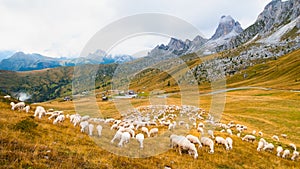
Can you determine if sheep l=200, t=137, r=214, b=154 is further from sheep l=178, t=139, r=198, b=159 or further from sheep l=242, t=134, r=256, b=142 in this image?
sheep l=242, t=134, r=256, b=142

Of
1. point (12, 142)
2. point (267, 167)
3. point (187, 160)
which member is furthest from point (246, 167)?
point (12, 142)

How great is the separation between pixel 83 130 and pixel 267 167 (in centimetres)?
1541

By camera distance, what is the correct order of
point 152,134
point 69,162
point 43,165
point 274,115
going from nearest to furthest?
point 43,165 → point 69,162 → point 152,134 → point 274,115

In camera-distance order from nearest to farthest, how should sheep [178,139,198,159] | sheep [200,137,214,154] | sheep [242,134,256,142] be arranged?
1. sheep [178,139,198,159]
2. sheep [200,137,214,154]
3. sheep [242,134,256,142]

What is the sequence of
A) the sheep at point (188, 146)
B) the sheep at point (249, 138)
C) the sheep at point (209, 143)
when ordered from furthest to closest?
the sheep at point (249, 138) → the sheep at point (209, 143) → the sheep at point (188, 146)

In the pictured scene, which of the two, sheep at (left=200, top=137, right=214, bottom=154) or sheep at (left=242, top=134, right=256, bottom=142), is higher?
sheep at (left=200, top=137, right=214, bottom=154)

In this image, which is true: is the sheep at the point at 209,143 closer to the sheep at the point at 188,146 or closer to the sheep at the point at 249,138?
the sheep at the point at 188,146

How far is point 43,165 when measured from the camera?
885 cm

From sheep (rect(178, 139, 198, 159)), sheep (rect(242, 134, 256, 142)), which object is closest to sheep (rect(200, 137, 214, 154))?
sheep (rect(178, 139, 198, 159))

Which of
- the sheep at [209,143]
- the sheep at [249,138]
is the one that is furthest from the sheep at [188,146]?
the sheep at [249,138]

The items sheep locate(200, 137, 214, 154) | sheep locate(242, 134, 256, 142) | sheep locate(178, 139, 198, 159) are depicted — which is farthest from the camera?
sheep locate(242, 134, 256, 142)

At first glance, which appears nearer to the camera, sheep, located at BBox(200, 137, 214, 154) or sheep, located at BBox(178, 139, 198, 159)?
sheep, located at BBox(178, 139, 198, 159)

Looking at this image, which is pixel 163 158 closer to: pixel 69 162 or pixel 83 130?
pixel 69 162

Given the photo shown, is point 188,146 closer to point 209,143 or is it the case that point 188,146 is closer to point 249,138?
point 209,143
